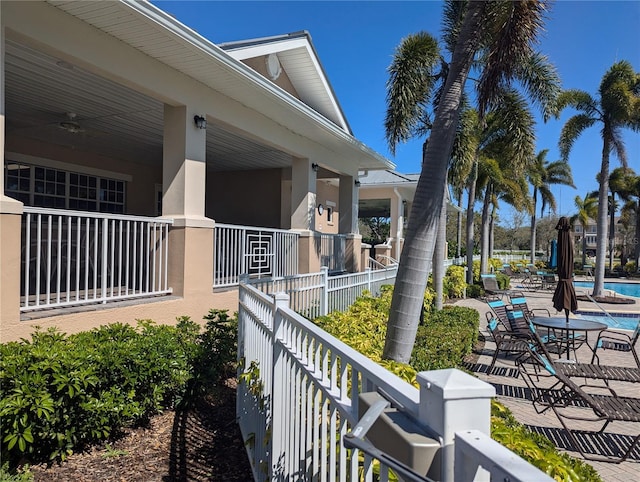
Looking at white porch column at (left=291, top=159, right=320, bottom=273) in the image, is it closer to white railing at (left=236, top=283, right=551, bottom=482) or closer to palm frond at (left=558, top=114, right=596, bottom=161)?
white railing at (left=236, top=283, right=551, bottom=482)

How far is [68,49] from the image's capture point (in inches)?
197

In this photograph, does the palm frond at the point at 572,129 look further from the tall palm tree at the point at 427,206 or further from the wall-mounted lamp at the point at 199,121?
the wall-mounted lamp at the point at 199,121

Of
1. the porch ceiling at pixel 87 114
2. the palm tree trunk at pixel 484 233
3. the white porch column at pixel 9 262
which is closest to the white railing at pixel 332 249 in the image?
the porch ceiling at pixel 87 114

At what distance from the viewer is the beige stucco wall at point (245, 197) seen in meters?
14.2

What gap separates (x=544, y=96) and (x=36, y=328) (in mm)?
11822

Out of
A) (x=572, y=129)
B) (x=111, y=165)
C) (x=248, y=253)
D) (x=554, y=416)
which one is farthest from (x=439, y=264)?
(x=572, y=129)

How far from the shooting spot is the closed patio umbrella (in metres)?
8.61

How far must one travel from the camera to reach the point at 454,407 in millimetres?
1083

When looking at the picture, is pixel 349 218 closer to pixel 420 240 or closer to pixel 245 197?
pixel 245 197

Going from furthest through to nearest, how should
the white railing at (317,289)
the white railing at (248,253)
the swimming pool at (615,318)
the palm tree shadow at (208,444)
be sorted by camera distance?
the swimming pool at (615,318), the white railing at (248,253), the white railing at (317,289), the palm tree shadow at (208,444)

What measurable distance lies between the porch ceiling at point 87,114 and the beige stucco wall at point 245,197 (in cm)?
176

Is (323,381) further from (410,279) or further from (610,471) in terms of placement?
(610,471)

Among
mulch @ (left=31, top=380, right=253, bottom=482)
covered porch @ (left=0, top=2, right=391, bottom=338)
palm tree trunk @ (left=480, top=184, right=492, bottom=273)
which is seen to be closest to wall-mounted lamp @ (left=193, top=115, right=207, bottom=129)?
covered porch @ (left=0, top=2, right=391, bottom=338)

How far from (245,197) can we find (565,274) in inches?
396
